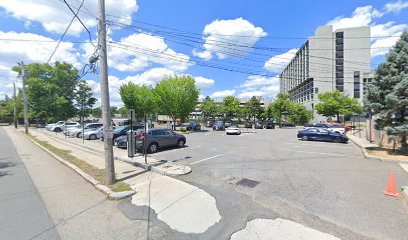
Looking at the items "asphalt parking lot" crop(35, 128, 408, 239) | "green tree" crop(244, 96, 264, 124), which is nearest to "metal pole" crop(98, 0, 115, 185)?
"asphalt parking lot" crop(35, 128, 408, 239)

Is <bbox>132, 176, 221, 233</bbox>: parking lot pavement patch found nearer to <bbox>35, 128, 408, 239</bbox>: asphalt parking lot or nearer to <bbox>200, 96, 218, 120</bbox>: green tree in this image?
<bbox>35, 128, 408, 239</bbox>: asphalt parking lot

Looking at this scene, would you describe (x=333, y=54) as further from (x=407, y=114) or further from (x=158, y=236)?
(x=158, y=236)

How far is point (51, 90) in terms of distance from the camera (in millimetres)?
44094

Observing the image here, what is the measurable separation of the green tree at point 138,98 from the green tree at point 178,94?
10942 millimetres

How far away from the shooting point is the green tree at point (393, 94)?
1100 centimetres

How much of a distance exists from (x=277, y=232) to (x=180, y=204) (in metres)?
2.33

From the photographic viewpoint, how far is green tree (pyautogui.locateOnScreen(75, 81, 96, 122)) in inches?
1956

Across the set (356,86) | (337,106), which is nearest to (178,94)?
(337,106)

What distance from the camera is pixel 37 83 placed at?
42.4 meters

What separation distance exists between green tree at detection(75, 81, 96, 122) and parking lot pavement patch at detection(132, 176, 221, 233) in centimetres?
5209

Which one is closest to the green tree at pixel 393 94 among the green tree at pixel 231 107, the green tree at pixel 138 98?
the green tree at pixel 138 98

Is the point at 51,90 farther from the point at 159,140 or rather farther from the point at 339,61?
the point at 339,61

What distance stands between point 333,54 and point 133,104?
64.0 metres

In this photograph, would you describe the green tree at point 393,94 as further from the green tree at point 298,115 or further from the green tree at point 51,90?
the green tree at point 51,90
